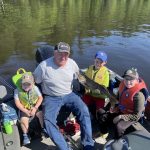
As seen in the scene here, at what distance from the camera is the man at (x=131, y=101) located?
431 cm

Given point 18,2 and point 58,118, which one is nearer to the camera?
point 58,118

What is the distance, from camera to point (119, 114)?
15.3ft

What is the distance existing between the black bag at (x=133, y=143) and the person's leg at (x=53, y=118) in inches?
31.8

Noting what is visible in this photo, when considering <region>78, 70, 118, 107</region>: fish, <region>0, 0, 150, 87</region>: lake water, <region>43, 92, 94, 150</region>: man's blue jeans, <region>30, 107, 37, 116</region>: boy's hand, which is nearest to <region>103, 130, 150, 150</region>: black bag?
<region>43, 92, 94, 150</region>: man's blue jeans

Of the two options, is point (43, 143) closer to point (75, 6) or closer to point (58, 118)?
point (58, 118)

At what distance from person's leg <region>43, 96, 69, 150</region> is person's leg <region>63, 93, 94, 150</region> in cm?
17

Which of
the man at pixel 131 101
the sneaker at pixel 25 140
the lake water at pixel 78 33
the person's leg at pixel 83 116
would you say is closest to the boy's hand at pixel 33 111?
the sneaker at pixel 25 140

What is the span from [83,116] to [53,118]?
0.49 m

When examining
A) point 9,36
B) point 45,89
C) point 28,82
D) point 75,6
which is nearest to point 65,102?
point 45,89

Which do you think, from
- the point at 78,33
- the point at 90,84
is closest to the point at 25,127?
the point at 90,84

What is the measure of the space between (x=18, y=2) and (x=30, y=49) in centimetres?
1589

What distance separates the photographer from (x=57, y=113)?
451 centimetres

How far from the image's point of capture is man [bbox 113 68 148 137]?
4309 mm

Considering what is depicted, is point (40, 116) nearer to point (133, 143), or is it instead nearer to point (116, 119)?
point (116, 119)
